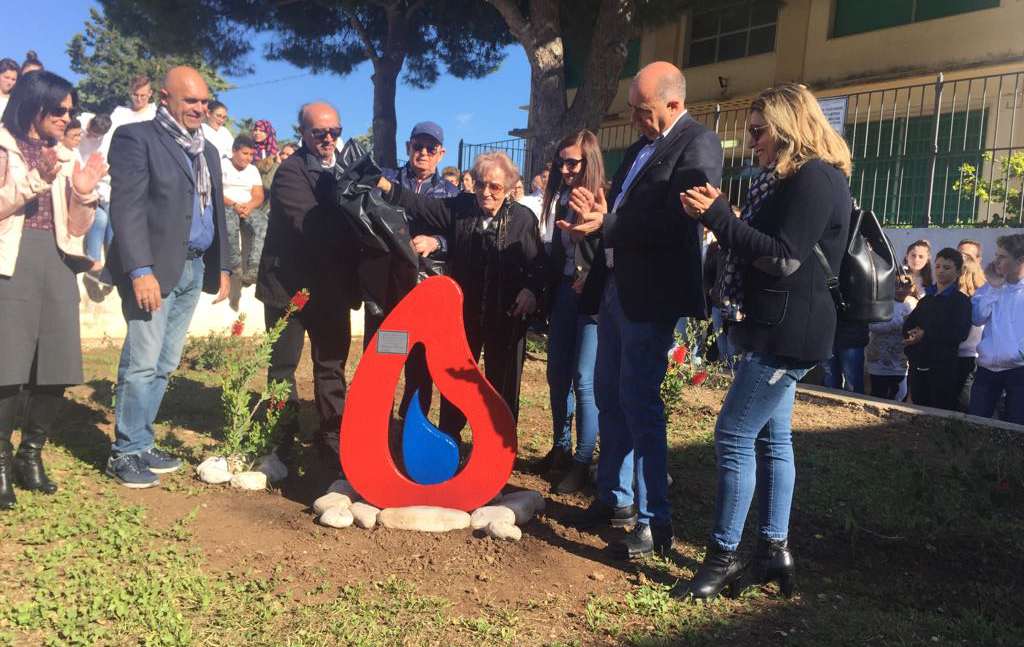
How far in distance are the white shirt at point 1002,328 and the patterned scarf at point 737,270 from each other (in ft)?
13.8

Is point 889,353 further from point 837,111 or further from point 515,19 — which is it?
point 515,19

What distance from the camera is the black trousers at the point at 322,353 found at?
15.1 feet

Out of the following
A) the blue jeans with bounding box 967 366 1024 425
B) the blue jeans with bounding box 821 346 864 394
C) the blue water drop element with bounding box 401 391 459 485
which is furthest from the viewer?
the blue jeans with bounding box 821 346 864 394

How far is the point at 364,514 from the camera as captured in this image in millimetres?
3799

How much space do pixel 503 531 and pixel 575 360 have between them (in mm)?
1270

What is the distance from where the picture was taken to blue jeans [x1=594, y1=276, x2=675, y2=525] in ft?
11.5

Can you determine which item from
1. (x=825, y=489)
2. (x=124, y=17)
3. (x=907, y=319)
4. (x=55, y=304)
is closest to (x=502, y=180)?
(x=55, y=304)

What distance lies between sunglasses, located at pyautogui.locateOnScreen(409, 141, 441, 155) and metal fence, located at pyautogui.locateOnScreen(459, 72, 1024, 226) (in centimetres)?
580

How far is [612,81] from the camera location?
11586mm

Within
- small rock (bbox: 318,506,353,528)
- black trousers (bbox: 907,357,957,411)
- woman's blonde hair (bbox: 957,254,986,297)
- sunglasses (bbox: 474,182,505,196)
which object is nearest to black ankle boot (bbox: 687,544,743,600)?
small rock (bbox: 318,506,353,528)

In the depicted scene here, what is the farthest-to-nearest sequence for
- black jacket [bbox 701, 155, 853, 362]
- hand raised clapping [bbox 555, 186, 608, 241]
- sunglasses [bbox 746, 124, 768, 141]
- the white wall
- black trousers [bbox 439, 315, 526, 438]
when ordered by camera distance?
the white wall, black trousers [bbox 439, 315, 526, 438], hand raised clapping [bbox 555, 186, 608, 241], sunglasses [bbox 746, 124, 768, 141], black jacket [bbox 701, 155, 853, 362]

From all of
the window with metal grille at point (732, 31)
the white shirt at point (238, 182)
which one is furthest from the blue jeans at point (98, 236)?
the window with metal grille at point (732, 31)

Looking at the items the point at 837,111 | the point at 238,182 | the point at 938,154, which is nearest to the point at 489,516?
the point at 238,182

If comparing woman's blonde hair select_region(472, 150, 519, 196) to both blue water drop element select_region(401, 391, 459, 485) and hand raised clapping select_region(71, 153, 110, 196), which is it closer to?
blue water drop element select_region(401, 391, 459, 485)
